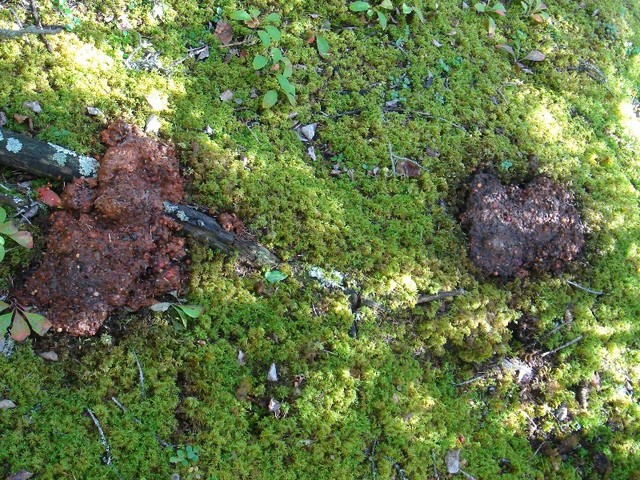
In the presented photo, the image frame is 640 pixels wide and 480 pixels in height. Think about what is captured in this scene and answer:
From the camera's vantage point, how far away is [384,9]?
5.41 m

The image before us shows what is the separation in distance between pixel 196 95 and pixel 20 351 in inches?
97.2

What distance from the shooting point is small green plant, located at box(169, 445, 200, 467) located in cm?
329

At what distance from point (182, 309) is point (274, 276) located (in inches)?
29.1

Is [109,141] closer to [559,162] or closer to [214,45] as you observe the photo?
[214,45]

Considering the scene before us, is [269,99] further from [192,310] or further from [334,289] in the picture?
[192,310]

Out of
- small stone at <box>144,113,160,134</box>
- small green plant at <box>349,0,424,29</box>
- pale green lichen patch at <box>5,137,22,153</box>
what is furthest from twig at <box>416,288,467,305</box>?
pale green lichen patch at <box>5,137,22,153</box>

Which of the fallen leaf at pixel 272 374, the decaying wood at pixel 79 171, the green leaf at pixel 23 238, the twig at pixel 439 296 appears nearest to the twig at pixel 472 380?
the twig at pixel 439 296

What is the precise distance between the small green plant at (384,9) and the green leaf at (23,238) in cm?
373

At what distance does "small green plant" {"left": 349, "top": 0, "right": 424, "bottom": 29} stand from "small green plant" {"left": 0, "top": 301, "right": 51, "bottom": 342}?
4068mm

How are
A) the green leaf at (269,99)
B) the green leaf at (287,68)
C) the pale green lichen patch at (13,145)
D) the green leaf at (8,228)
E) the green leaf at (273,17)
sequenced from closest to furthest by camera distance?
the green leaf at (8,228) → the pale green lichen patch at (13,145) → the green leaf at (269,99) → the green leaf at (287,68) → the green leaf at (273,17)

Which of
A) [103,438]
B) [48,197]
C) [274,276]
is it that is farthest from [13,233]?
[274,276]

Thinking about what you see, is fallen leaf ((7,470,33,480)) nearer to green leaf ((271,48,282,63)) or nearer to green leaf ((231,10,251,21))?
green leaf ((271,48,282,63))

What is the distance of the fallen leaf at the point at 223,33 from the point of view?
4852 mm

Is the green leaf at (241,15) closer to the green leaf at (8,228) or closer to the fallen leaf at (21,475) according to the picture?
the green leaf at (8,228)
